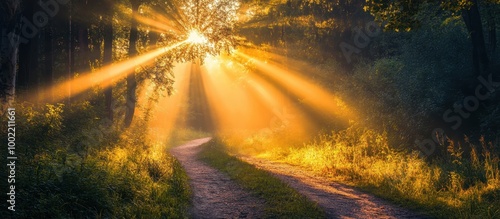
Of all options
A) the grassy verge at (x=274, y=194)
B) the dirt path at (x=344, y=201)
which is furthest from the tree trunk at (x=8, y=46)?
the dirt path at (x=344, y=201)

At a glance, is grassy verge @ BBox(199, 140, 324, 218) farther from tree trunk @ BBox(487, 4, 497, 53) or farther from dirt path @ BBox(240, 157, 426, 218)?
tree trunk @ BBox(487, 4, 497, 53)

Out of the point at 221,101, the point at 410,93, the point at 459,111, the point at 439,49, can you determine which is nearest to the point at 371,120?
the point at 410,93

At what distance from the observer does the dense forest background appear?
986 cm

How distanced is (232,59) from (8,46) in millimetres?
21981

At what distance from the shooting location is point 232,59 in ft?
107

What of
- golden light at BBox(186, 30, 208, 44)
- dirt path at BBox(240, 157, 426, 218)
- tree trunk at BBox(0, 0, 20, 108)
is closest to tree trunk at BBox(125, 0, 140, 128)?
golden light at BBox(186, 30, 208, 44)

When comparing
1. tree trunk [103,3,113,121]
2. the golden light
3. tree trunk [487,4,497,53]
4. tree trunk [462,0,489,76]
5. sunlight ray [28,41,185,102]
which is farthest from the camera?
the golden light

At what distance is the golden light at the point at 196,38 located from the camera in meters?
22.2

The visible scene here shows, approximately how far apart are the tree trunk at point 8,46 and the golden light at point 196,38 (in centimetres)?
1147

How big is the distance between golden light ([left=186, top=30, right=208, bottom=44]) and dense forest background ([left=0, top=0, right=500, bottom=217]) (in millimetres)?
379

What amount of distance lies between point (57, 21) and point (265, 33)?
15937 mm

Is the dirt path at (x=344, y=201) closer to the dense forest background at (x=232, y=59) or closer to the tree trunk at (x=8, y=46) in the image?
the dense forest background at (x=232, y=59)

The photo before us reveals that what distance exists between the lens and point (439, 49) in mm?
20500

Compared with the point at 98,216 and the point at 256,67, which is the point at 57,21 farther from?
the point at 98,216
